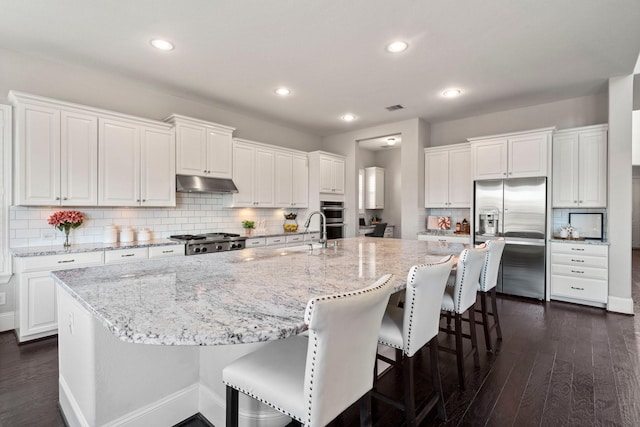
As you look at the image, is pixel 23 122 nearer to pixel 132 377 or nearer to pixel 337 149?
pixel 132 377

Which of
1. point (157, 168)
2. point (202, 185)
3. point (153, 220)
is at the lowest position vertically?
point (153, 220)

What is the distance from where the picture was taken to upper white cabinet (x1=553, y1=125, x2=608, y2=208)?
4.14 m

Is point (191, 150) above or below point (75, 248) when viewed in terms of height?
above

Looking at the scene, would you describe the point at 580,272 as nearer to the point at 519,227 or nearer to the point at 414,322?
the point at 519,227

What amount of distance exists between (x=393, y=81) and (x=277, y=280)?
10.4 feet

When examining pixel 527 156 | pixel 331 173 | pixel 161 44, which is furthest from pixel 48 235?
pixel 527 156

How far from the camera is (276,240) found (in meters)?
5.08

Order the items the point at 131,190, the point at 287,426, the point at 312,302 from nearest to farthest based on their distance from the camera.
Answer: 1. the point at 312,302
2. the point at 287,426
3. the point at 131,190

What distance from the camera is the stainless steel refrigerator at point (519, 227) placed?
4.36 meters

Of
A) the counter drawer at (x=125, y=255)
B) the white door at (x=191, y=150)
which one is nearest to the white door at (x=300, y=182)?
the white door at (x=191, y=150)

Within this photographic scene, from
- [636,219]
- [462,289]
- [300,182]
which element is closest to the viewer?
[462,289]

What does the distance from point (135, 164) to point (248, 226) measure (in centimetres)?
190

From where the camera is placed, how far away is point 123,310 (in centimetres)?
114

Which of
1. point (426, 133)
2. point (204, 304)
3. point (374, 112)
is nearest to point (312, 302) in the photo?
point (204, 304)
